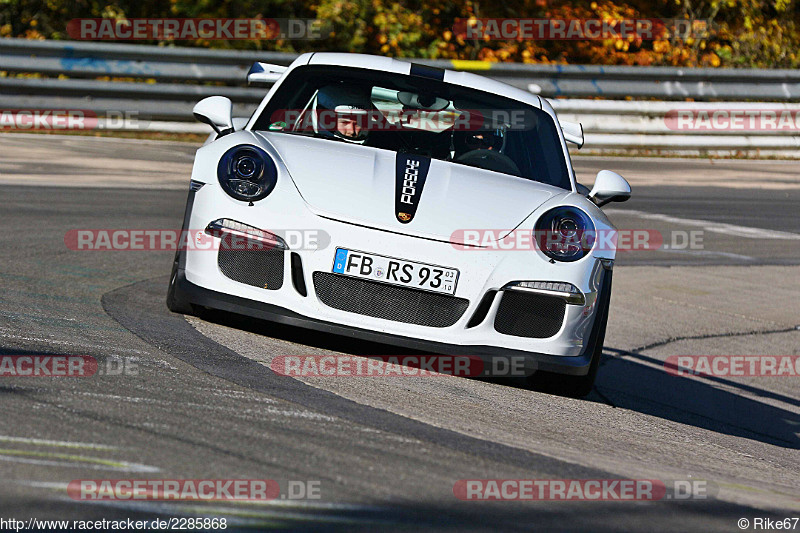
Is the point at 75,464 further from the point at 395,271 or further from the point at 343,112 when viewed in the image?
the point at 343,112

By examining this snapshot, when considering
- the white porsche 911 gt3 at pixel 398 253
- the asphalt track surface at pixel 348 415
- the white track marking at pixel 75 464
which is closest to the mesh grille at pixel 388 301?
the white porsche 911 gt3 at pixel 398 253

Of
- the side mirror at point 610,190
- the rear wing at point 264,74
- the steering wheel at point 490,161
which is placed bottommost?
the side mirror at point 610,190

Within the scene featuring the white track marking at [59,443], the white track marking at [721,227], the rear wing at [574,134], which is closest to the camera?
the white track marking at [59,443]

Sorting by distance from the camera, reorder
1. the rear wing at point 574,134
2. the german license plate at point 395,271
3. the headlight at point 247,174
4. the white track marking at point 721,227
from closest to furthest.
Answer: the german license plate at point 395,271 < the headlight at point 247,174 < the rear wing at point 574,134 < the white track marking at point 721,227

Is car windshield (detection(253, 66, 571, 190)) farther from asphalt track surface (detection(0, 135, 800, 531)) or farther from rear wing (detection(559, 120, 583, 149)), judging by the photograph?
asphalt track surface (detection(0, 135, 800, 531))

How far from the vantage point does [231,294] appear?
4637 millimetres

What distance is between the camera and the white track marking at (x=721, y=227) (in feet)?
36.4

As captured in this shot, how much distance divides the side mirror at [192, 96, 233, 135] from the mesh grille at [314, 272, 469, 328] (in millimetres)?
1279

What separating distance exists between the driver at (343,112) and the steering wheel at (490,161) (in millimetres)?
496

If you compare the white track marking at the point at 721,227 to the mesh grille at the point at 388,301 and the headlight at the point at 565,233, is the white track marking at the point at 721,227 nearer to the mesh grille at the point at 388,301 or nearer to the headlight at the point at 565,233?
the headlight at the point at 565,233

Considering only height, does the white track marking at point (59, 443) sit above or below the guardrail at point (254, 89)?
below

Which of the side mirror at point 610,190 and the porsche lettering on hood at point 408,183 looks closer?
the porsche lettering on hood at point 408,183

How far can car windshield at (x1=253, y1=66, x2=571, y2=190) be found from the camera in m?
5.48

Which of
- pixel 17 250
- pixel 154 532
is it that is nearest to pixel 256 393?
pixel 154 532
